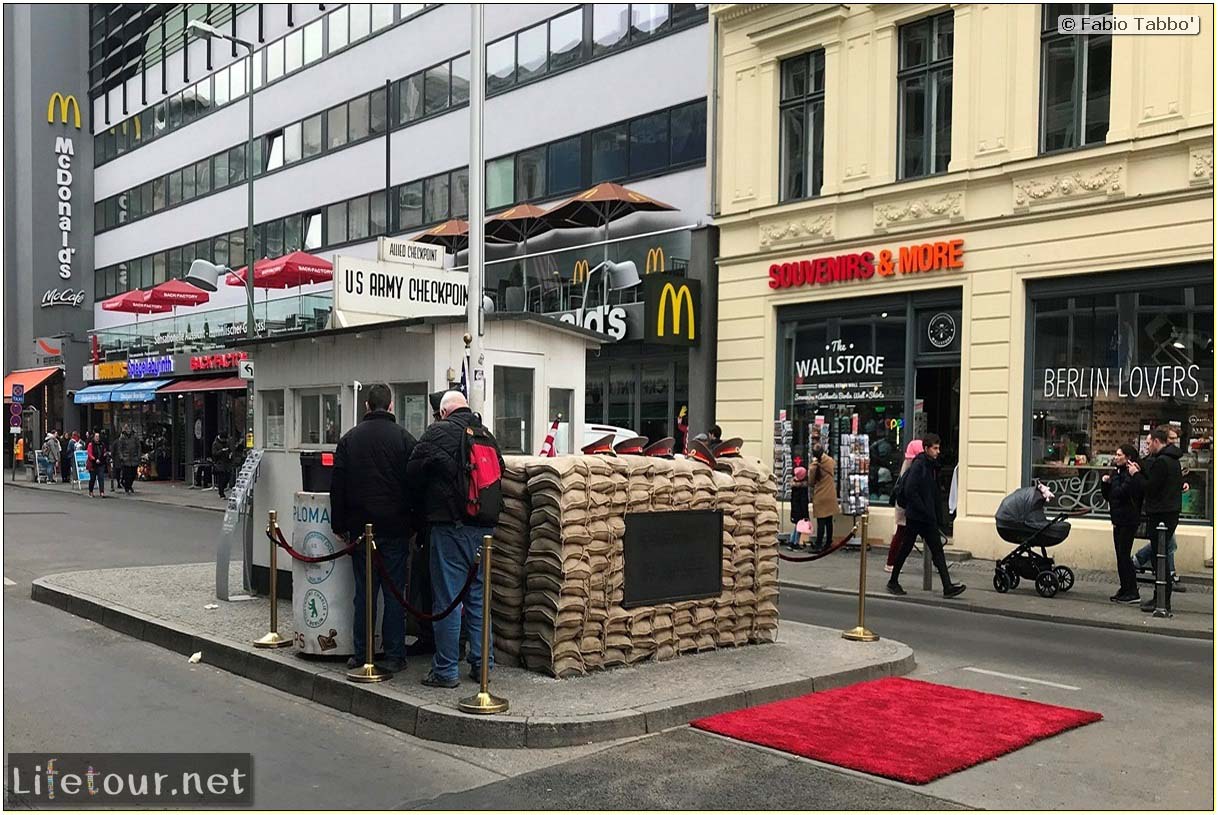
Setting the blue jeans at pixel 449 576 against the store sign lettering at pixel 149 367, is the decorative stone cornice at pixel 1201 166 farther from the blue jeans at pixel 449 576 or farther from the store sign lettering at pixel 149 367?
A: the store sign lettering at pixel 149 367

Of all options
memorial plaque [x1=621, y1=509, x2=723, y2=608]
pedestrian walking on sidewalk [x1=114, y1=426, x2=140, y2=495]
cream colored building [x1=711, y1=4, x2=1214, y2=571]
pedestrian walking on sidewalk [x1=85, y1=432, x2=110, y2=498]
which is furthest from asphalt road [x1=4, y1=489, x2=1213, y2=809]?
pedestrian walking on sidewalk [x1=114, y1=426, x2=140, y2=495]

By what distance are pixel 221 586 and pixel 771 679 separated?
5.79 metres

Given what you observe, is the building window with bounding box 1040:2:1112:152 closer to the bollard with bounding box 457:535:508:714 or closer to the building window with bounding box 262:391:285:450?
the building window with bounding box 262:391:285:450

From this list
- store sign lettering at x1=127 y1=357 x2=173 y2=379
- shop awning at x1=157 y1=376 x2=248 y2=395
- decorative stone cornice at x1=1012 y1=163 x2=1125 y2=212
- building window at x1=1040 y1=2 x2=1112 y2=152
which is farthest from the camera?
store sign lettering at x1=127 y1=357 x2=173 y2=379

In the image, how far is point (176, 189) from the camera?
4131 cm

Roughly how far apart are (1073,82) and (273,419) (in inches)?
478

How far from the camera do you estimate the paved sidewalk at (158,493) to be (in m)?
26.8

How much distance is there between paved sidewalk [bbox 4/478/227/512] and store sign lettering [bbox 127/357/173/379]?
3.87 m

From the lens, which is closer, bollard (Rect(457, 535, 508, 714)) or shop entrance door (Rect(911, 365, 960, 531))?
bollard (Rect(457, 535, 508, 714))

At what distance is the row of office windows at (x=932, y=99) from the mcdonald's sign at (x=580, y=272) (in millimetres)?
5175

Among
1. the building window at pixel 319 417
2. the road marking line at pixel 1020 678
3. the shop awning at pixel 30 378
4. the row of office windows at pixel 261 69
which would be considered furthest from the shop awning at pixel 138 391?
the road marking line at pixel 1020 678

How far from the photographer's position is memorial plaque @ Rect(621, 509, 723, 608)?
811 centimetres

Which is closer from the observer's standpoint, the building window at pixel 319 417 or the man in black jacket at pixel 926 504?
the building window at pixel 319 417

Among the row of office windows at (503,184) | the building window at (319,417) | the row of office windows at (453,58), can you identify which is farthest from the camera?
the row of office windows at (453,58)
